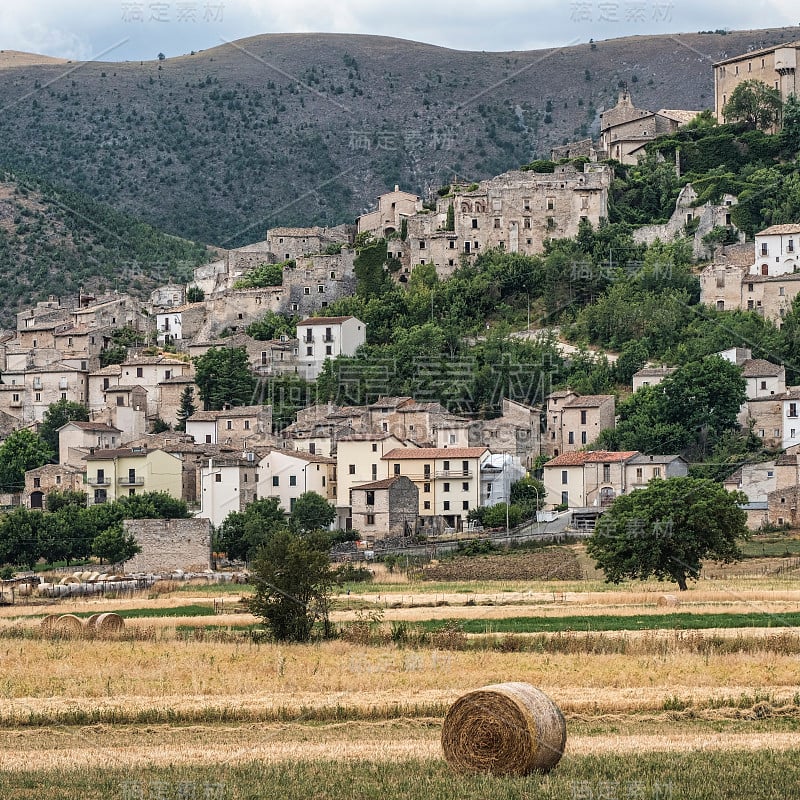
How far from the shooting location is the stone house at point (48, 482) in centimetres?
7681

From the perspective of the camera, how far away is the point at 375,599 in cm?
4528

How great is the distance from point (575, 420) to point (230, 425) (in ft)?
55.4

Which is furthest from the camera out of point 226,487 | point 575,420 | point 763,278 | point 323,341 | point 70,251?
point 70,251

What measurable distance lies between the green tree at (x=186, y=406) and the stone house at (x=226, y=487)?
14.3 m

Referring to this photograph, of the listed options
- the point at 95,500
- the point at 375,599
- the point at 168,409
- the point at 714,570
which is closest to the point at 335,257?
the point at 168,409

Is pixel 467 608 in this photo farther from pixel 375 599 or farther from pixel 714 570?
pixel 714 570

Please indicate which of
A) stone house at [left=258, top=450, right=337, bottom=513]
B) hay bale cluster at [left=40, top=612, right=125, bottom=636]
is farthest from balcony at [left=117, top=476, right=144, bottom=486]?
hay bale cluster at [left=40, top=612, right=125, bottom=636]

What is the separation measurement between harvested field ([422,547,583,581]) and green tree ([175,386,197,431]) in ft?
98.2

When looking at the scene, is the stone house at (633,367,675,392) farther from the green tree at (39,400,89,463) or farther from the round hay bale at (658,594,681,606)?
the round hay bale at (658,594,681,606)

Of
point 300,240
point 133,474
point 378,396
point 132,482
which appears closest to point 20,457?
point 133,474

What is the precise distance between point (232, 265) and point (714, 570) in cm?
6065

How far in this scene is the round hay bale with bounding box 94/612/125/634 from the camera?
3584 cm

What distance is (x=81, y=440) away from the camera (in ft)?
267

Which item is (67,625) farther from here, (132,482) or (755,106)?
(755,106)
